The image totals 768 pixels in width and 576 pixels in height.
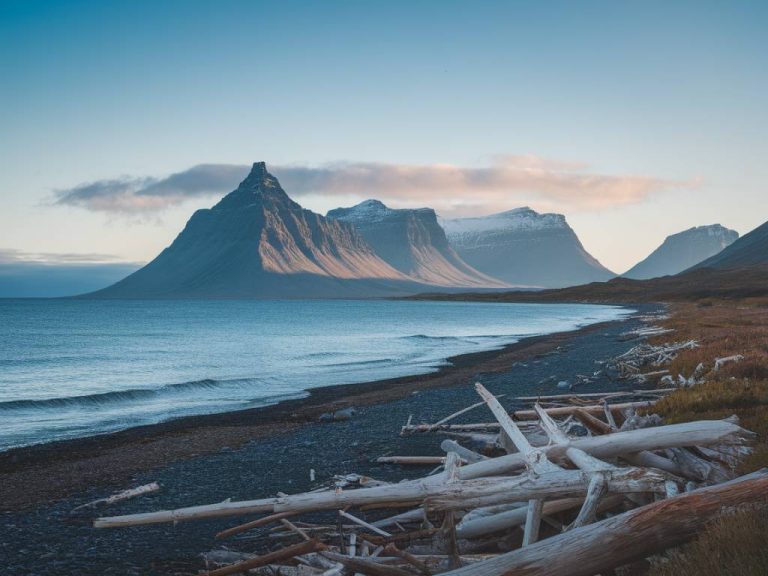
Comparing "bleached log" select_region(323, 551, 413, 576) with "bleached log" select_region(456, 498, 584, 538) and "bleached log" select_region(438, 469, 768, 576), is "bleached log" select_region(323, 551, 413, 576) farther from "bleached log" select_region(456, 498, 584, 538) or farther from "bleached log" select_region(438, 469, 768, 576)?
"bleached log" select_region(456, 498, 584, 538)

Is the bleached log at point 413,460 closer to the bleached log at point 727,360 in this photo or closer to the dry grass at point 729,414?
the dry grass at point 729,414

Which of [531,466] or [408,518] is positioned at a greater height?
[531,466]

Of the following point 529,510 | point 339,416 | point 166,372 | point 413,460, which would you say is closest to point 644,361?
point 339,416

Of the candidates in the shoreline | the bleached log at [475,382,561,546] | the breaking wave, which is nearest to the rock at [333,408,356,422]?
the shoreline

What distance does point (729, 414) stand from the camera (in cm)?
1002

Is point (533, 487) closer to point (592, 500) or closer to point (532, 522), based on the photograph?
point (532, 522)

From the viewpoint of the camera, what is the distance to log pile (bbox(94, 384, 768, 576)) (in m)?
4.97

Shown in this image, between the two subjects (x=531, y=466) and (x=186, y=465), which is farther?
(x=186, y=465)

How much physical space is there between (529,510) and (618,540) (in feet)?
4.09

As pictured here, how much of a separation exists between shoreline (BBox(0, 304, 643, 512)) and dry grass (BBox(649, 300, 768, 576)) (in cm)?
1080

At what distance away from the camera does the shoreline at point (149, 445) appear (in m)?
13.3

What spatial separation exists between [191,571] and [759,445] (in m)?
7.14

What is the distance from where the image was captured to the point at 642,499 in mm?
6418

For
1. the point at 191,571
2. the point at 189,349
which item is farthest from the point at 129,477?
the point at 189,349
